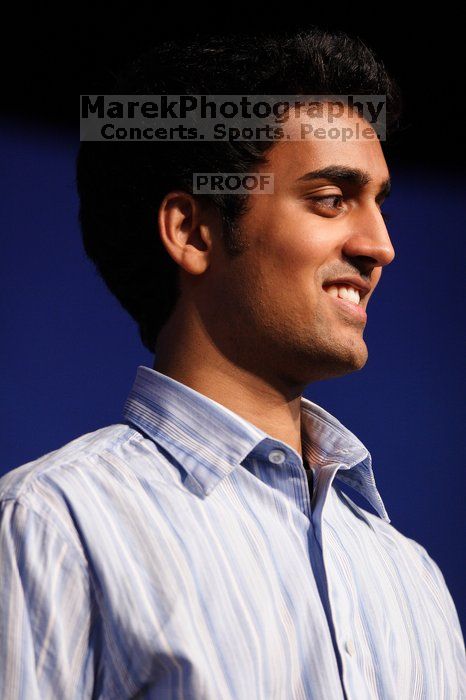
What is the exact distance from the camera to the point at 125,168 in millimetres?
1305

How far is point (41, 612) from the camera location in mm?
904

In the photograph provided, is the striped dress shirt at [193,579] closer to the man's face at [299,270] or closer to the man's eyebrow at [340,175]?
the man's face at [299,270]

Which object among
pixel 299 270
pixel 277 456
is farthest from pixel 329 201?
pixel 277 456

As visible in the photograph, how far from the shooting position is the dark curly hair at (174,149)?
126 centimetres

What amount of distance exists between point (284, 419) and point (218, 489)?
0.18 meters

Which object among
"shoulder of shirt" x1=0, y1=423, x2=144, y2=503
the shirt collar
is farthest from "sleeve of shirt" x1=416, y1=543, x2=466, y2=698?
"shoulder of shirt" x1=0, y1=423, x2=144, y2=503

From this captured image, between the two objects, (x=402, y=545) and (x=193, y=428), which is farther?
(x=402, y=545)

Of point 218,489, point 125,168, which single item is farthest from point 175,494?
point 125,168

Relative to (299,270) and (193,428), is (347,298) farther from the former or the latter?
(193,428)

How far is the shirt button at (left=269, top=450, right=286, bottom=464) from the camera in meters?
1.10

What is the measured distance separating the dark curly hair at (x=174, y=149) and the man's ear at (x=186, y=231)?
18 millimetres

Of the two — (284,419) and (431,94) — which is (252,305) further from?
(431,94)

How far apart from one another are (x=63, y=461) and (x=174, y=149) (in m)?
0.46

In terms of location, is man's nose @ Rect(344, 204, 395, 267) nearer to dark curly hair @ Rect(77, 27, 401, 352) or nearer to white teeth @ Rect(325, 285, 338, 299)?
white teeth @ Rect(325, 285, 338, 299)
